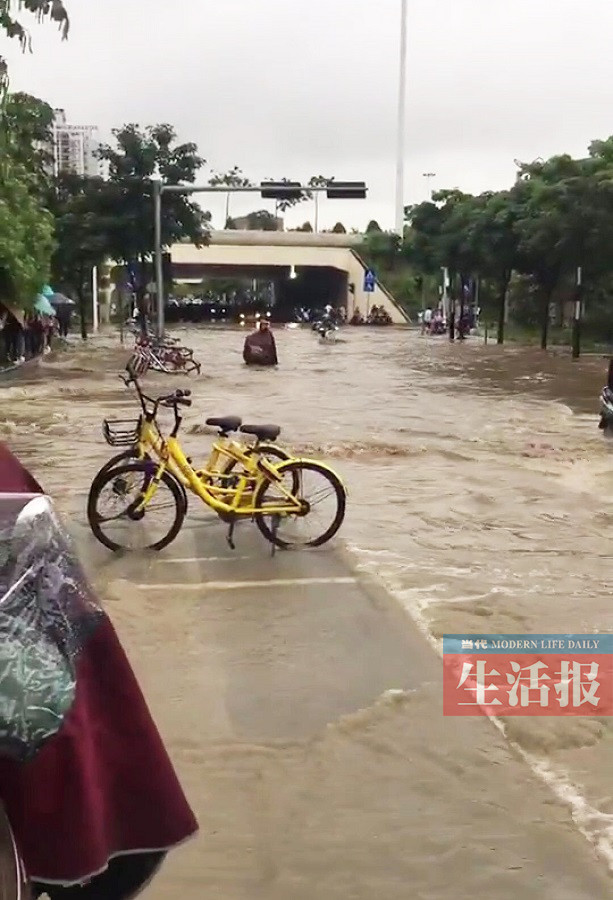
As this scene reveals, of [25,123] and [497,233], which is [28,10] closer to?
[25,123]

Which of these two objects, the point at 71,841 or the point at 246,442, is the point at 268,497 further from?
the point at 71,841

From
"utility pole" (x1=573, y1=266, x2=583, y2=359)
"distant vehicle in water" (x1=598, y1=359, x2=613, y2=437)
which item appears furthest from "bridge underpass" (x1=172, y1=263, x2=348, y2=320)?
"distant vehicle in water" (x1=598, y1=359, x2=613, y2=437)

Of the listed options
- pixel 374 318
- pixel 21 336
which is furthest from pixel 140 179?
pixel 374 318

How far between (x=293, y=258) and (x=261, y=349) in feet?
143

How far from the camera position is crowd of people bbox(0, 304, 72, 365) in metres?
27.2

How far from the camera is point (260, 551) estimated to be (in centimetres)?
759

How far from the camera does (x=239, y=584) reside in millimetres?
6781

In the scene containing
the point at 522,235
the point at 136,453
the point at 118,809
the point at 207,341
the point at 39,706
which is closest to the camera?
the point at 39,706

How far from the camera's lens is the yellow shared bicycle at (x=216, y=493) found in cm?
741

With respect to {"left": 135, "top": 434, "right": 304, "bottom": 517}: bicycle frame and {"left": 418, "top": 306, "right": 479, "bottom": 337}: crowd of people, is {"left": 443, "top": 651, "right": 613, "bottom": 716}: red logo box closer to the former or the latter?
{"left": 135, "top": 434, "right": 304, "bottom": 517}: bicycle frame

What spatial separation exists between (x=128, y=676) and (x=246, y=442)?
5564 millimetres

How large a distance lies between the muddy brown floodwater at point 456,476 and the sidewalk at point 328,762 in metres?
0.12

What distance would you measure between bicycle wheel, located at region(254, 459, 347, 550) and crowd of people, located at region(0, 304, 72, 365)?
1881 cm

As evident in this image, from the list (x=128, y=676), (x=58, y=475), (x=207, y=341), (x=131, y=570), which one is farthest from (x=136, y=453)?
(x=207, y=341)
